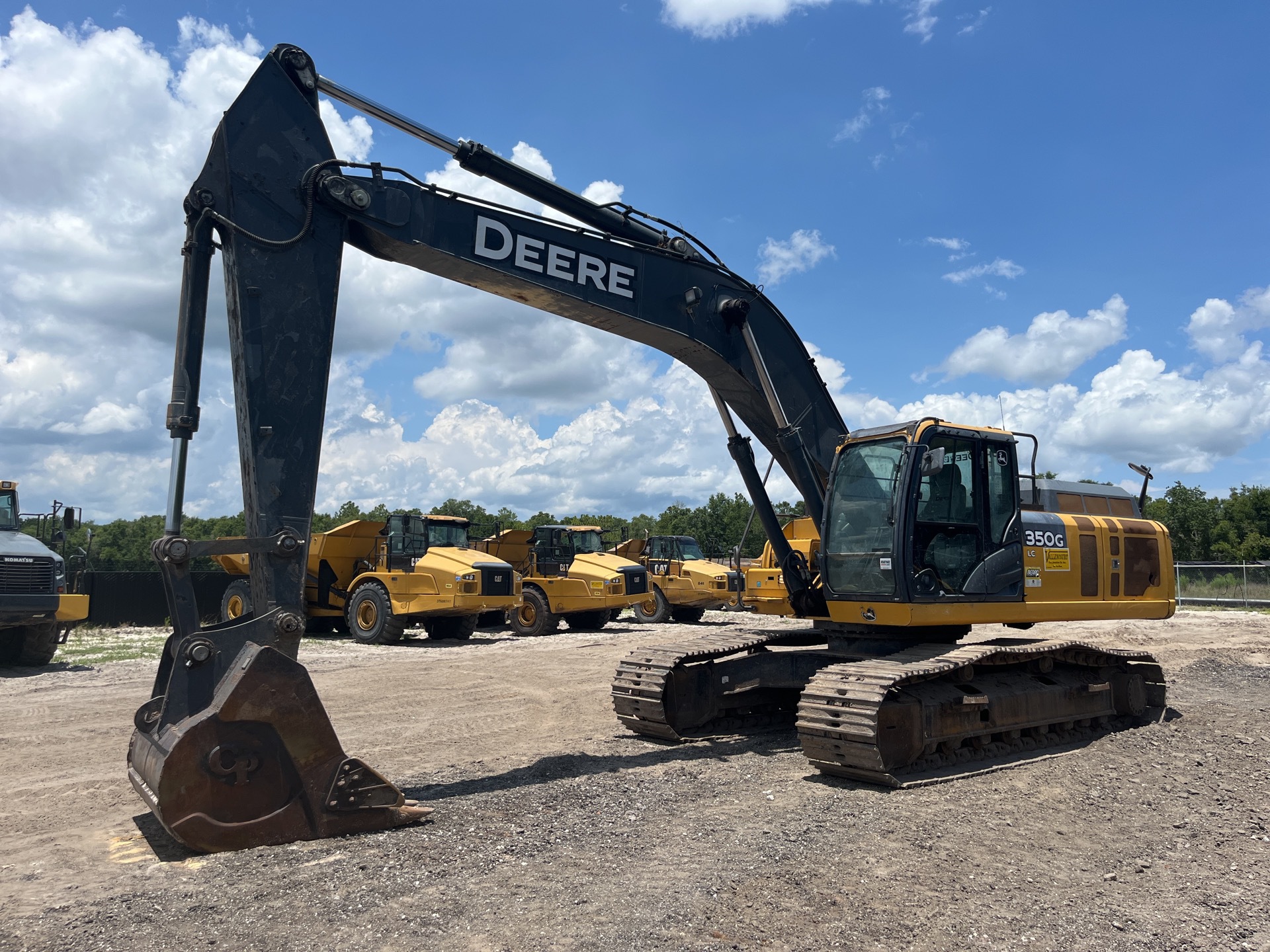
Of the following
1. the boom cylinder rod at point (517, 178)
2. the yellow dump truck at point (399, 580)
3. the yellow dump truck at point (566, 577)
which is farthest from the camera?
the yellow dump truck at point (566, 577)

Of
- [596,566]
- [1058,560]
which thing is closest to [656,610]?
[596,566]

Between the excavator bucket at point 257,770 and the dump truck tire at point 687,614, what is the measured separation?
20896mm

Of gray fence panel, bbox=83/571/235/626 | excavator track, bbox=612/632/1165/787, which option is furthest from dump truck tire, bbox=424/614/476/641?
excavator track, bbox=612/632/1165/787

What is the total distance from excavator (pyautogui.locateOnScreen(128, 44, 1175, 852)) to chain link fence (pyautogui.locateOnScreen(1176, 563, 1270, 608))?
1056 inches

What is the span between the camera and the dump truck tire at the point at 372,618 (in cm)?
1995

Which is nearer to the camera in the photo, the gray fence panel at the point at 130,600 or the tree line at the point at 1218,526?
the gray fence panel at the point at 130,600

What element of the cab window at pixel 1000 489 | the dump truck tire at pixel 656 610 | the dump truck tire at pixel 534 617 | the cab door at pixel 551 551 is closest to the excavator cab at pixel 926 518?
the cab window at pixel 1000 489

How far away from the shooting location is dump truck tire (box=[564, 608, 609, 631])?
2431cm

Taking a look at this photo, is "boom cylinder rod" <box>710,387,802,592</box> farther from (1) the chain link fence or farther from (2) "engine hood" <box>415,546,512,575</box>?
(1) the chain link fence

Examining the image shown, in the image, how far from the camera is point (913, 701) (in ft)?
25.3

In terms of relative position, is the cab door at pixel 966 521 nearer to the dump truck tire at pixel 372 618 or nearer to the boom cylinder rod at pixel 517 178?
the boom cylinder rod at pixel 517 178

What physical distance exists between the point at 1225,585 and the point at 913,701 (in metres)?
31.5

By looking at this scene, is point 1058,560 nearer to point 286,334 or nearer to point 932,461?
point 932,461

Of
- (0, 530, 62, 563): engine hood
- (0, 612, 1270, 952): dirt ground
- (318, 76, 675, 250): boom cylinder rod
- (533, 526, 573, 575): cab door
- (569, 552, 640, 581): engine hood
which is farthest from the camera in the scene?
(533, 526, 573, 575): cab door
